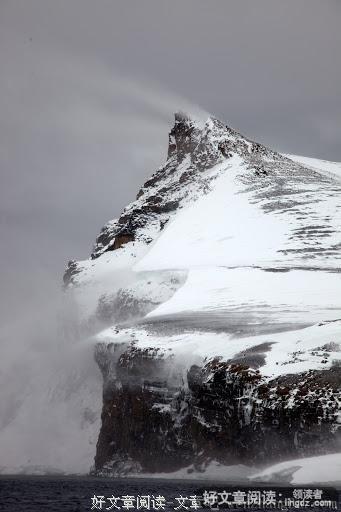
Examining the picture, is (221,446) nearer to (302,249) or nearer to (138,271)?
(302,249)

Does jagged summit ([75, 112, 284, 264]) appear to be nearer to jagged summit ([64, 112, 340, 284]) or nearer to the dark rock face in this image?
jagged summit ([64, 112, 340, 284])

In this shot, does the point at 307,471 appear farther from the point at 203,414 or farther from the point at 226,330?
the point at 226,330

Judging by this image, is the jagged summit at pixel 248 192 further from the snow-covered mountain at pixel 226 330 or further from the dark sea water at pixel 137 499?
the dark sea water at pixel 137 499

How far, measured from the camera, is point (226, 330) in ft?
226

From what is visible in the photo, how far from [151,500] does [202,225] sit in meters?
94.4

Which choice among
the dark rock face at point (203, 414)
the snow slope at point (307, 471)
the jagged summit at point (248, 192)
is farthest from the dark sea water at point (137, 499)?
the jagged summit at point (248, 192)

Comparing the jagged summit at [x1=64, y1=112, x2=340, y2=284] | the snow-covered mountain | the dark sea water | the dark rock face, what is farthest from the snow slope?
the jagged summit at [x1=64, y1=112, x2=340, y2=284]

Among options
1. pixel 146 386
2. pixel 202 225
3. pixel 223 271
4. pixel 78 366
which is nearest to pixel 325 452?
pixel 146 386

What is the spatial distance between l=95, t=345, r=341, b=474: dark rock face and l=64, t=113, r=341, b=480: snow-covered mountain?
4.9 inches

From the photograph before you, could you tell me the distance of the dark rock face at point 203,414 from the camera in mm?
49688

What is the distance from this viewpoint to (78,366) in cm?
14550

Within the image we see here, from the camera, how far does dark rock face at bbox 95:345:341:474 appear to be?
163 ft

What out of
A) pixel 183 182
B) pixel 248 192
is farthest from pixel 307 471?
pixel 183 182

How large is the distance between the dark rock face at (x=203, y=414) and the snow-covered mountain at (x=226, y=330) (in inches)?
4.9
